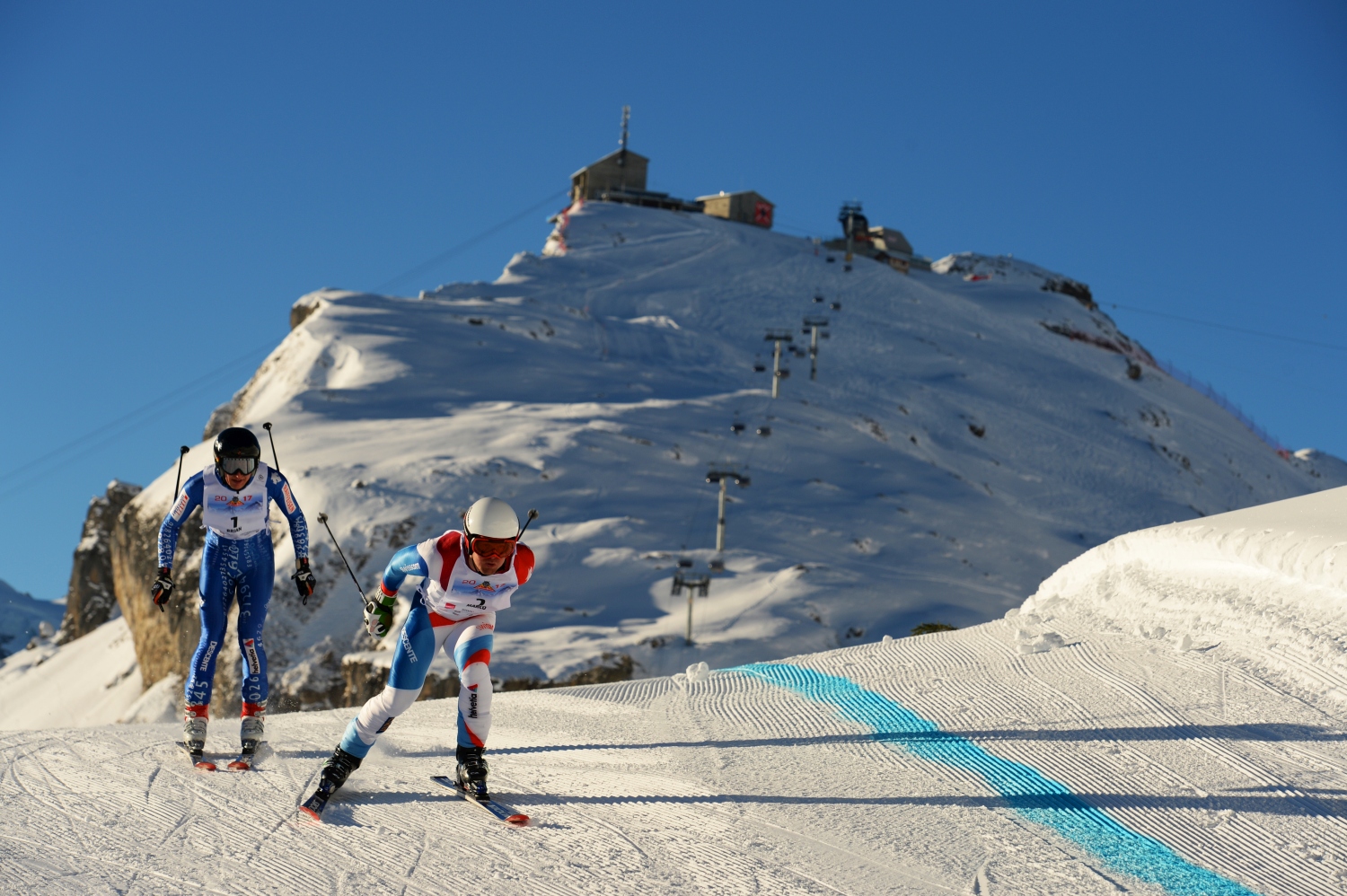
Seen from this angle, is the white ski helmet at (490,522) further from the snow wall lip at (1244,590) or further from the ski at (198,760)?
the snow wall lip at (1244,590)

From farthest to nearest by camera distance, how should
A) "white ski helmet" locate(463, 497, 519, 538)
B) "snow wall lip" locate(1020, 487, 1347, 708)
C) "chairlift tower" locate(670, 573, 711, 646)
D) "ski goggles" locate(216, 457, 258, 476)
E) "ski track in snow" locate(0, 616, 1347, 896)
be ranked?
1. "chairlift tower" locate(670, 573, 711, 646)
2. "snow wall lip" locate(1020, 487, 1347, 708)
3. "ski goggles" locate(216, 457, 258, 476)
4. "white ski helmet" locate(463, 497, 519, 538)
5. "ski track in snow" locate(0, 616, 1347, 896)

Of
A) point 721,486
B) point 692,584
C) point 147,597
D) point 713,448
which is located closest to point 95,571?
point 147,597

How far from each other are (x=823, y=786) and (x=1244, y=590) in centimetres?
478

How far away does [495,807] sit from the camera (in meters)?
6.08

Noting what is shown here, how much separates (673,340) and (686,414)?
1270 cm

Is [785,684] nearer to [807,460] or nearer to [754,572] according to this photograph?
[754,572]

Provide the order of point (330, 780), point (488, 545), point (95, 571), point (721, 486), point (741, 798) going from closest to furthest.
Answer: point (330, 780) → point (488, 545) → point (741, 798) → point (721, 486) → point (95, 571)

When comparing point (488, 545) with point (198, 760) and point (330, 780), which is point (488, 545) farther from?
point (198, 760)

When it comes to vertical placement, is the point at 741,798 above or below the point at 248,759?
above

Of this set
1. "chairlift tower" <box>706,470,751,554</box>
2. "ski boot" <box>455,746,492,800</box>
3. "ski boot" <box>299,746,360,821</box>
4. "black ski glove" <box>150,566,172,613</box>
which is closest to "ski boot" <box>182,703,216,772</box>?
"black ski glove" <box>150,566,172,613</box>

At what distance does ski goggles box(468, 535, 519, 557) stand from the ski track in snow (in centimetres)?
142

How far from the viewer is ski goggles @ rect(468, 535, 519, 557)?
6.14 m

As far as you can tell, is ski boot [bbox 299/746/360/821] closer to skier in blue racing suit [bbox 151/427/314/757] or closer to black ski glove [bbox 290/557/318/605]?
skier in blue racing suit [bbox 151/427/314/757]

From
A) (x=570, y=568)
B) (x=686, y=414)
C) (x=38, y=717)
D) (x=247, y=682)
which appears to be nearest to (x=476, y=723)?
(x=247, y=682)
